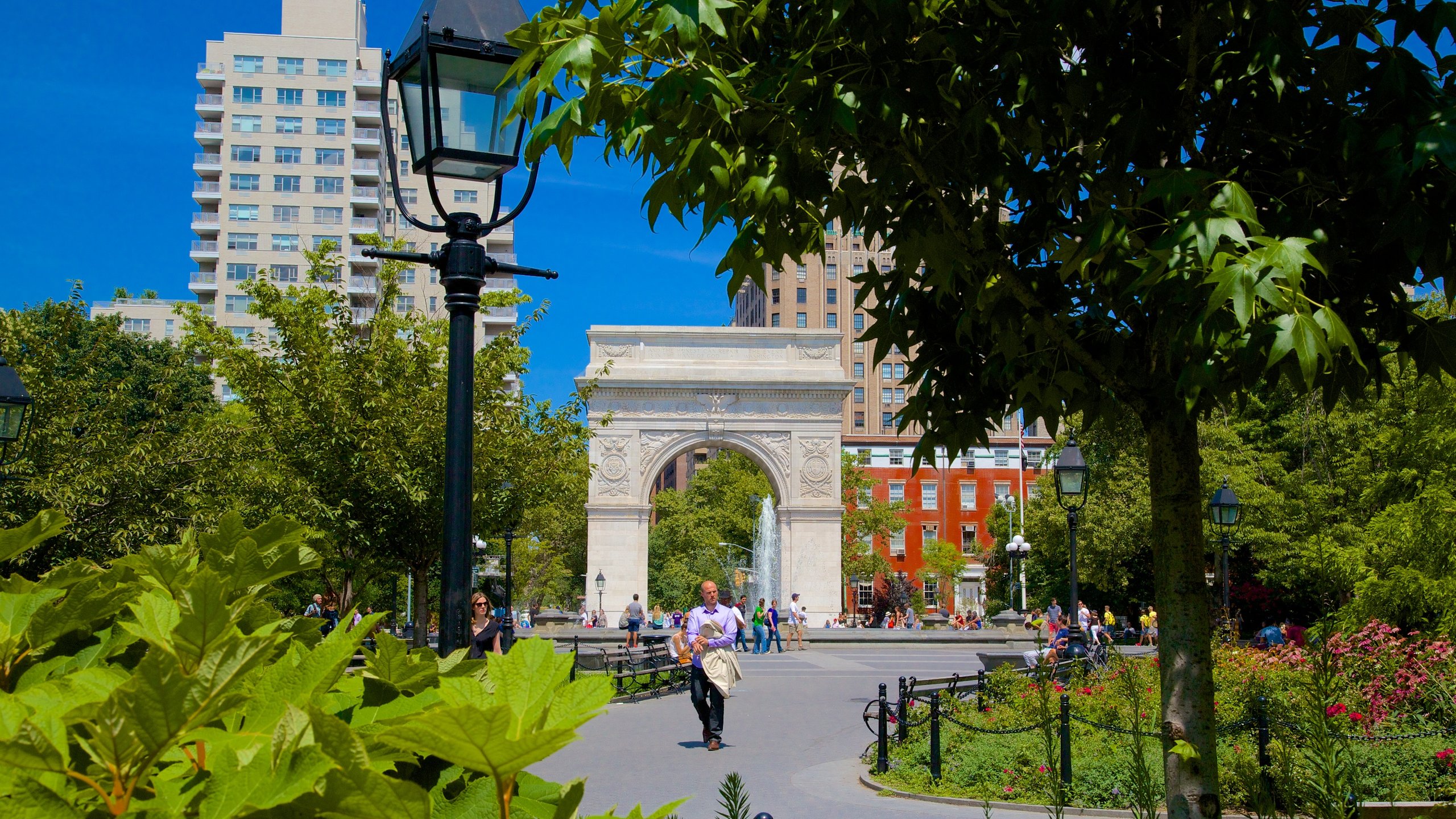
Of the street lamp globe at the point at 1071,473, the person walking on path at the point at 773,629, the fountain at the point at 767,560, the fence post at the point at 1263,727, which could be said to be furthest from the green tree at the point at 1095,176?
the fountain at the point at 767,560

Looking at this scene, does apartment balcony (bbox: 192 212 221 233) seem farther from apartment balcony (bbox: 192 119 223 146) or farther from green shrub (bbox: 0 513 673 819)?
green shrub (bbox: 0 513 673 819)

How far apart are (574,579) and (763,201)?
3792 inches

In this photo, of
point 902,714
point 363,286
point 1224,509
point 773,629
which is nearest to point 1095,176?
point 902,714

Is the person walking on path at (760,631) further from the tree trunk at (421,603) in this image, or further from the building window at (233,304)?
the building window at (233,304)

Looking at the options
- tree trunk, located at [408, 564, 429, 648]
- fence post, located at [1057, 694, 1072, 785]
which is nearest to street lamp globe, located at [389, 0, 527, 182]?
fence post, located at [1057, 694, 1072, 785]

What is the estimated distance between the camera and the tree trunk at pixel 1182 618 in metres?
4.40

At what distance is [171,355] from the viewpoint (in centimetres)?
4397

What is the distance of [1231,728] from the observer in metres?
10.4

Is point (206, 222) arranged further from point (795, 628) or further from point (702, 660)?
point (702, 660)

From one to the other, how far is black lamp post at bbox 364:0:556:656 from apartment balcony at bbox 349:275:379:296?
2902 inches

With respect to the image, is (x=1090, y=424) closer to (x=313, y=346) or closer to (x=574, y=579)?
(x=313, y=346)

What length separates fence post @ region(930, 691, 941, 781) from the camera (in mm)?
11312

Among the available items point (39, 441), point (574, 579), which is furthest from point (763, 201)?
point (574, 579)

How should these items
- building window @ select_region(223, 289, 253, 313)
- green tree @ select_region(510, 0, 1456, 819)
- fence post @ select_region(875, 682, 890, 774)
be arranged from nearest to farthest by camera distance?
green tree @ select_region(510, 0, 1456, 819) → fence post @ select_region(875, 682, 890, 774) → building window @ select_region(223, 289, 253, 313)
